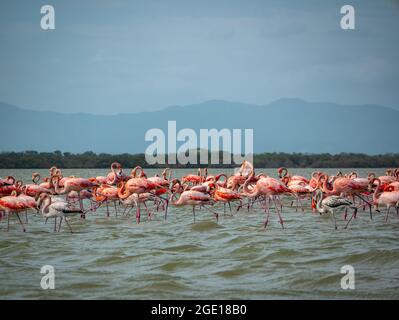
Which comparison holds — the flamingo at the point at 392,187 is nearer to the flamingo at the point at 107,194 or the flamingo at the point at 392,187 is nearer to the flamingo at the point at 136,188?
the flamingo at the point at 136,188

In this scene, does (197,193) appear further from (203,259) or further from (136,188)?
(203,259)

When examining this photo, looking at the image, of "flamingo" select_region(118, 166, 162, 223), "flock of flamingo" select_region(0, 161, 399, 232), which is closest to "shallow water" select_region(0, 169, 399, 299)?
"flock of flamingo" select_region(0, 161, 399, 232)

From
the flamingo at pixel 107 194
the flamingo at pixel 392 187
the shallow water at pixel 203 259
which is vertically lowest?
the shallow water at pixel 203 259

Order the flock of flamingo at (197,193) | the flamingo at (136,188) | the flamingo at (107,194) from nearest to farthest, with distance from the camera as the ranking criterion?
the flock of flamingo at (197,193)
the flamingo at (136,188)
the flamingo at (107,194)

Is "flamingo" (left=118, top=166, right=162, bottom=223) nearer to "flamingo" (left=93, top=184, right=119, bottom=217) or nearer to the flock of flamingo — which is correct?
the flock of flamingo

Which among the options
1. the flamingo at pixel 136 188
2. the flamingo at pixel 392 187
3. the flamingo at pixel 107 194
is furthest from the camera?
the flamingo at pixel 107 194

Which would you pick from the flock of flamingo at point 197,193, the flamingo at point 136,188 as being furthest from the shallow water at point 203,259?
the flamingo at point 136,188

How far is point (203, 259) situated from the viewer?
41.8 ft

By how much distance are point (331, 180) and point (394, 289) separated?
395 inches

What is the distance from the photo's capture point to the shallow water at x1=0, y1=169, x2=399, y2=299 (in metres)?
10.4

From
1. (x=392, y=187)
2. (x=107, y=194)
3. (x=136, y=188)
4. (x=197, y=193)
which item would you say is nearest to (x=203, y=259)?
(x=197, y=193)

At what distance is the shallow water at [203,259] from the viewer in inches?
408

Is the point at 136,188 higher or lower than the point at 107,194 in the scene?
higher
